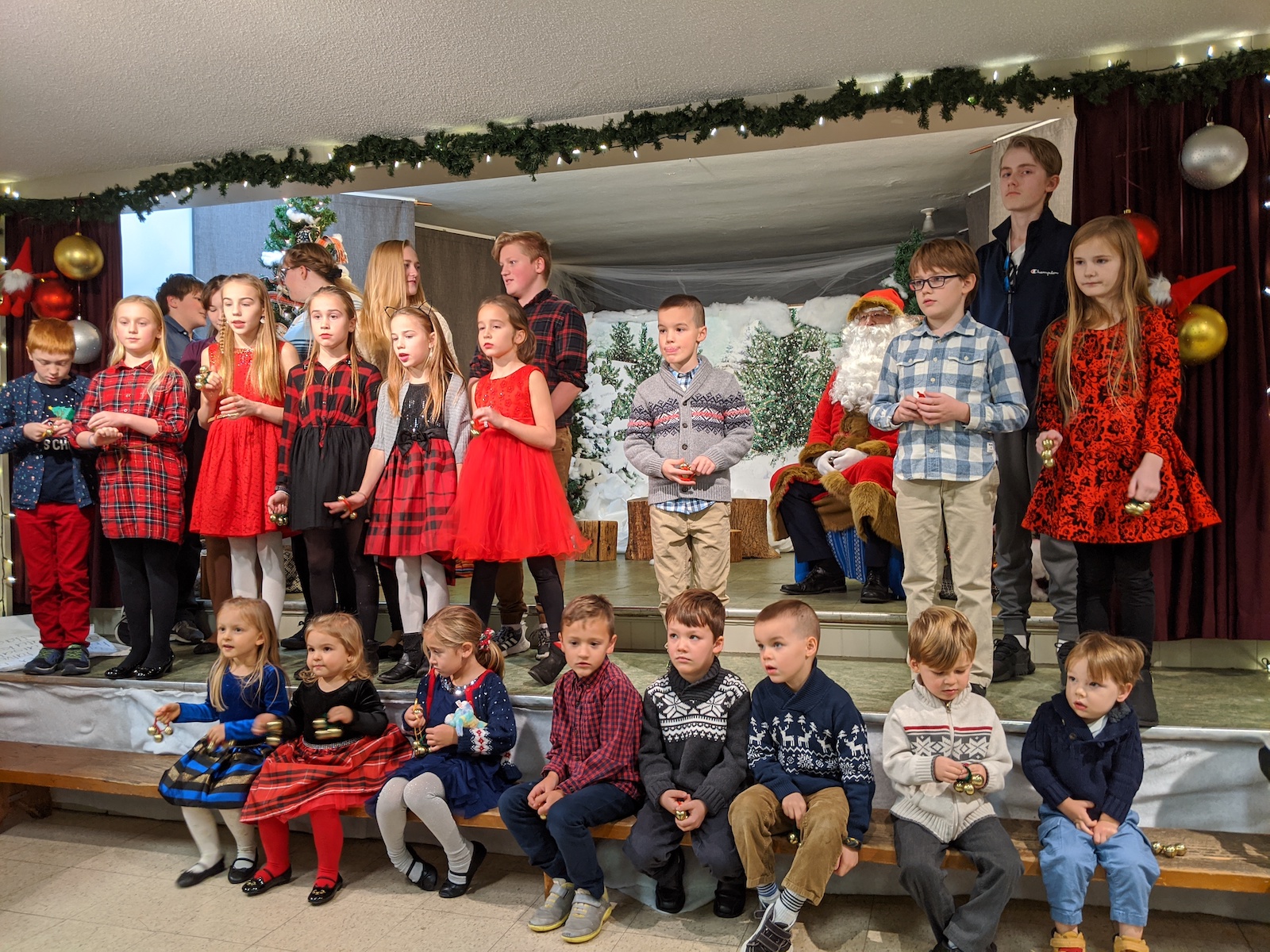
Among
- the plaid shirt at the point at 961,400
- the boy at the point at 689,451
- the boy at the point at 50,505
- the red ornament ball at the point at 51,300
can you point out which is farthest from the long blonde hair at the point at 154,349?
the plaid shirt at the point at 961,400

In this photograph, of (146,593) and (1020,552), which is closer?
(1020,552)

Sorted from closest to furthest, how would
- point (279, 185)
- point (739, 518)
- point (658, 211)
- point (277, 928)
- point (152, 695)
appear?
point (277, 928)
point (152, 695)
point (279, 185)
point (658, 211)
point (739, 518)

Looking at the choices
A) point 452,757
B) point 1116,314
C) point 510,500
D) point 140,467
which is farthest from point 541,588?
point 1116,314

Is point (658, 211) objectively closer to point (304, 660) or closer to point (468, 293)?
point (468, 293)

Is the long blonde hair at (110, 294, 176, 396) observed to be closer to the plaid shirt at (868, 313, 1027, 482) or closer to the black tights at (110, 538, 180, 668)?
the black tights at (110, 538, 180, 668)

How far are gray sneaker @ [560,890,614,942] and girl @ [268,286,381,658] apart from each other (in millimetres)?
1281

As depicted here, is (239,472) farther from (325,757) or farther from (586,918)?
(586,918)

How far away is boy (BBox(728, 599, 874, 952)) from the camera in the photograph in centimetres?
255

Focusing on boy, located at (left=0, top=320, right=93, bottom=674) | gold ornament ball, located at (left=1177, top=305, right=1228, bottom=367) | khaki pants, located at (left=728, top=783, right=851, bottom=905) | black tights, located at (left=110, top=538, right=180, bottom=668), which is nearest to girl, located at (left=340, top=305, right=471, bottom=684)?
black tights, located at (left=110, top=538, right=180, bottom=668)

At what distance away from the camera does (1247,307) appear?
3.42m

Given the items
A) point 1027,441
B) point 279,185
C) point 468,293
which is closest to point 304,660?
point 279,185

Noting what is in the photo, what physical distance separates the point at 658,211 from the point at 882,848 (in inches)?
208

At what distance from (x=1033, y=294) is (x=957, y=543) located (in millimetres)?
1004

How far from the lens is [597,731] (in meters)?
2.95
